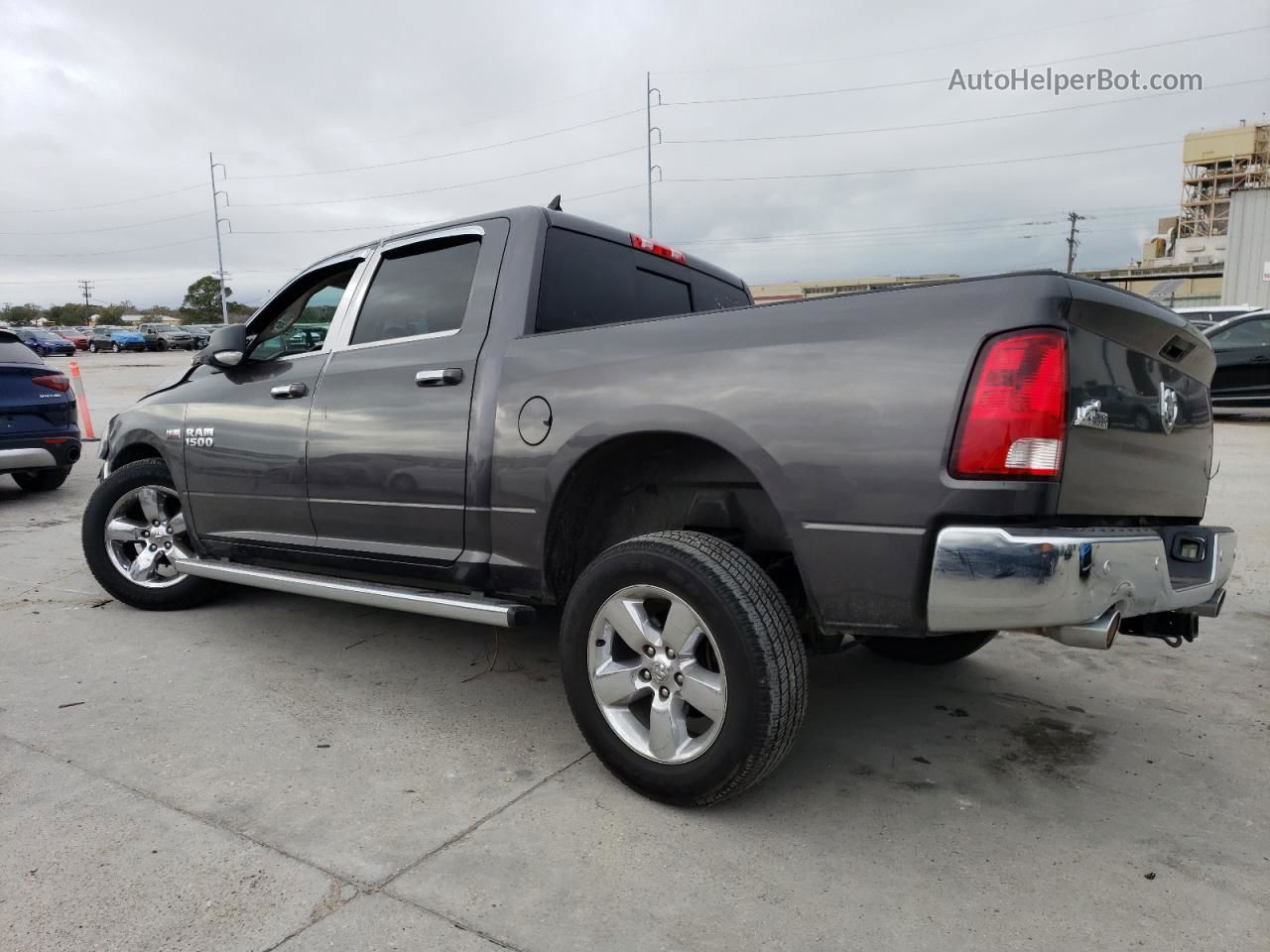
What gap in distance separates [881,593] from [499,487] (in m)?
1.35

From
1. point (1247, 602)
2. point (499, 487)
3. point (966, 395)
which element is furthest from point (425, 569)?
point (1247, 602)

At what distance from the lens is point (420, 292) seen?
11.4ft

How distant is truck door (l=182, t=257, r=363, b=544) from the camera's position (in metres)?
3.71

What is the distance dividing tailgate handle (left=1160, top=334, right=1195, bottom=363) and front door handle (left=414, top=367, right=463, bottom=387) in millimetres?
2225

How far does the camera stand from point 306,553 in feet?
12.1

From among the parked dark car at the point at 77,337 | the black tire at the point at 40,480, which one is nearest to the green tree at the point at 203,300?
the parked dark car at the point at 77,337

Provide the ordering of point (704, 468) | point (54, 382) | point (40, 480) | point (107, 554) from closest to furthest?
point (704, 468) < point (107, 554) < point (54, 382) < point (40, 480)

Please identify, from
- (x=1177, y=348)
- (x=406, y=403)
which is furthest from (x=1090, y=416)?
(x=406, y=403)

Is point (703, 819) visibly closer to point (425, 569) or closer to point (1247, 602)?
point (425, 569)

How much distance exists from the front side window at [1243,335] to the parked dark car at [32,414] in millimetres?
13816

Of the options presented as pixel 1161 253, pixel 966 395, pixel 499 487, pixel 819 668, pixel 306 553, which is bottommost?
pixel 819 668

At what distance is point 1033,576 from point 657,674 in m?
1.05

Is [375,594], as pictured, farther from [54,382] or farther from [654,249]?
[54,382]

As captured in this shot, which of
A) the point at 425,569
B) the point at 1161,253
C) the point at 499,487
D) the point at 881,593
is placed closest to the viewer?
the point at 881,593
